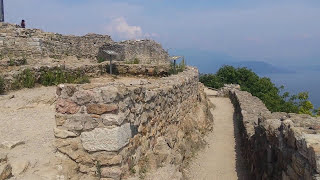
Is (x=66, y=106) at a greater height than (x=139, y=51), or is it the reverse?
(x=139, y=51)

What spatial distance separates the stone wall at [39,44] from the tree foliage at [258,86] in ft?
41.3

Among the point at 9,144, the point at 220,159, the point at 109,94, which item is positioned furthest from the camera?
the point at 220,159

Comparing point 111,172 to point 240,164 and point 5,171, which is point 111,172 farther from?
point 240,164

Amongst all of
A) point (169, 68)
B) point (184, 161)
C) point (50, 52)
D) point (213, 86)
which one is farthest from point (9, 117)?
point (213, 86)

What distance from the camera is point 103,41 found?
21719 mm

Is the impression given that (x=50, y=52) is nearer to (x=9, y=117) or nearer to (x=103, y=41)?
(x=103, y=41)

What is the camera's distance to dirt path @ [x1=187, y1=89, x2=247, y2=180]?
7.78 meters

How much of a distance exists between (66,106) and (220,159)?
227 inches

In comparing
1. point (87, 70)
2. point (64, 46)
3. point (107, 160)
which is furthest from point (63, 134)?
point (64, 46)

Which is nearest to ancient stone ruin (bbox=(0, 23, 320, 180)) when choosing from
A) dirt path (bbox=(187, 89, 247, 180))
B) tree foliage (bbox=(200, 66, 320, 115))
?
dirt path (bbox=(187, 89, 247, 180))

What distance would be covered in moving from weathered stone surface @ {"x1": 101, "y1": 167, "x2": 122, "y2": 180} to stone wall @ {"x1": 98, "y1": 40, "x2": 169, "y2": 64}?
1552 centimetres

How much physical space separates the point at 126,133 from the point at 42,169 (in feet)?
3.84

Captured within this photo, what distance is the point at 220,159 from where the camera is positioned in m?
8.95

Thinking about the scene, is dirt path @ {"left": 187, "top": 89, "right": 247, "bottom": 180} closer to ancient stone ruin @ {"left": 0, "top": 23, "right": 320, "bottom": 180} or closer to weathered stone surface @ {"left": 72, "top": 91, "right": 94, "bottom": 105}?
ancient stone ruin @ {"left": 0, "top": 23, "right": 320, "bottom": 180}
